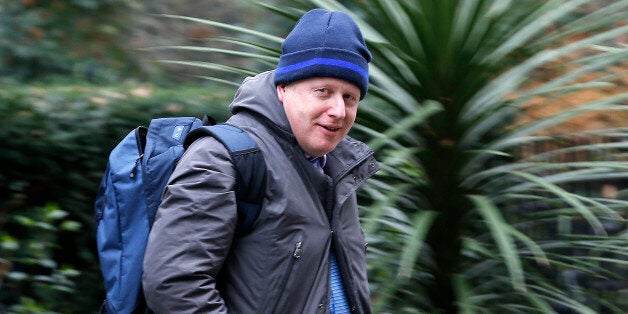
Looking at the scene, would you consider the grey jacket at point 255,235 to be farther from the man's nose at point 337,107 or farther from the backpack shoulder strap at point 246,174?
the man's nose at point 337,107

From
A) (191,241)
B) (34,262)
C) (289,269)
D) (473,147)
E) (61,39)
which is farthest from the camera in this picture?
(61,39)

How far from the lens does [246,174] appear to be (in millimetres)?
2504

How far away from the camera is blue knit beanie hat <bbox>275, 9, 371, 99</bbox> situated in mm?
2650

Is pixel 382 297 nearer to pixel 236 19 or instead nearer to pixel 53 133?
pixel 53 133

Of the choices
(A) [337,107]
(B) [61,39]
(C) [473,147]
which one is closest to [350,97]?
(A) [337,107]

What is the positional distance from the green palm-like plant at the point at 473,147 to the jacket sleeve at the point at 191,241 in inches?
50.7

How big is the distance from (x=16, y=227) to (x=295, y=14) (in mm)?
1851

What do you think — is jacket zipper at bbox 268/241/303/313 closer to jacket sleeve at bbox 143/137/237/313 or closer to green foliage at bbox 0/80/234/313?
jacket sleeve at bbox 143/137/237/313

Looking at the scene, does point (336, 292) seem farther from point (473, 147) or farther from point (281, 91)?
point (473, 147)

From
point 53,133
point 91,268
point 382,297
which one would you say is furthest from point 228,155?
point 91,268

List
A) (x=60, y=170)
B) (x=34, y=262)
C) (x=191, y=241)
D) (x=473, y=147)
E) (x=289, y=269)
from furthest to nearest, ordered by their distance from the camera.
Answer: (x=60, y=170), (x=34, y=262), (x=473, y=147), (x=289, y=269), (x=191, y=241)

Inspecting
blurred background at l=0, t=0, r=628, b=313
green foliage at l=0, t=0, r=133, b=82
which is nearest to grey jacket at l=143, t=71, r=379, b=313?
blurred background at l=0, t=0, r=628, b=313

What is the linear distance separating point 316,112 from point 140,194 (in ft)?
1.67

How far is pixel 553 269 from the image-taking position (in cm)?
404
